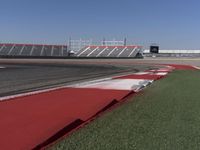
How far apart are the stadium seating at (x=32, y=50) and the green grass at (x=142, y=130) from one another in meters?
104

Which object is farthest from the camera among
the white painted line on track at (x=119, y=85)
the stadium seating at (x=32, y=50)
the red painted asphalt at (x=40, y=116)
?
the stadium seating at (x=32, y=50)

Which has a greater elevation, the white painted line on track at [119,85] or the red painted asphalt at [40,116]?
the red painted asphalt at [40,116]

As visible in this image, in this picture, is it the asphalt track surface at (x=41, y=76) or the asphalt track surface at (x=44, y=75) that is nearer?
the asphalt track surface at (x=41, y=76)

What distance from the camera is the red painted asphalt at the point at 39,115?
577cm

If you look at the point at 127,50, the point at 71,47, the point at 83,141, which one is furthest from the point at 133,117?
the point at 71,47

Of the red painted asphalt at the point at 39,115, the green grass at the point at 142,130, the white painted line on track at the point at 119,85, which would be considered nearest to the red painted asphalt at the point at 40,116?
the red painted asphalt at the point at 39,115

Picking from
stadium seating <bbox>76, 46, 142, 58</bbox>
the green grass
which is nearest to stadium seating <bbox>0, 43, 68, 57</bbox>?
stadium seating <bbox>76, 46, 142, 58</bbox>

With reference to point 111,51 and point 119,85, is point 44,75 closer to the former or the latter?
point 119,85

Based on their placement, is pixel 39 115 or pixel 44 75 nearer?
pixel 39 115

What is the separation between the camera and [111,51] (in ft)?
369

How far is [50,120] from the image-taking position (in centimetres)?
745

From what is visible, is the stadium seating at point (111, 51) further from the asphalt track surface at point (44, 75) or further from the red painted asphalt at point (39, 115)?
the red painted asphalt at point (39, 115)

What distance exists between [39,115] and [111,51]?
104839 mm

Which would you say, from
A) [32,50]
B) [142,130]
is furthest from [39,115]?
[32,50]
